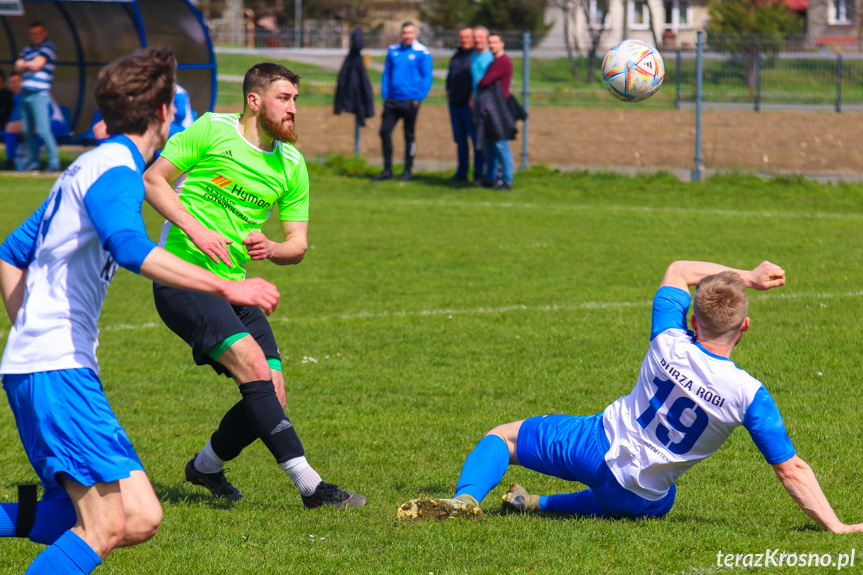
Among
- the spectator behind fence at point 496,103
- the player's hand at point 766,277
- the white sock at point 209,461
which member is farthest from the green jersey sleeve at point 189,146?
the spectator behind fence at point 496,103

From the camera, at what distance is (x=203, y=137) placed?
15.7 ft

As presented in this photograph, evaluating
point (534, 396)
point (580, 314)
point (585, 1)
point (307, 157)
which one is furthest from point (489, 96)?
point (585, 1)

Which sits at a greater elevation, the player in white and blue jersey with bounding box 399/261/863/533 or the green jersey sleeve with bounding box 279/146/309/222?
the green jersey sleeve with bounding box 279/146/309/222

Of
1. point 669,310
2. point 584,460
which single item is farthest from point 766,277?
point 584,460

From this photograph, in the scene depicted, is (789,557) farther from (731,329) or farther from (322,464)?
(322,464)

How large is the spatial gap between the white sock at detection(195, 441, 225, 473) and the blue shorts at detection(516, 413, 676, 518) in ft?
5.04

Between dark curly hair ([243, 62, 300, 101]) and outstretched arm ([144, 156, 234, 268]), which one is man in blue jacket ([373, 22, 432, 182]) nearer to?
dark curly hair ([243, 62, 300, 101])

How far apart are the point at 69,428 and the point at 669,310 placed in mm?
2457

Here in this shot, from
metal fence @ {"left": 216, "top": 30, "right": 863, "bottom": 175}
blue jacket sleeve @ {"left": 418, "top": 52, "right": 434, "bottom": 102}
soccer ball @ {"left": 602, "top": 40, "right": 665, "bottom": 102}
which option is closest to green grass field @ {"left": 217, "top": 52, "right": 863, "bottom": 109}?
metal fence @ {"left": 216, "top": 30, "right": 863, "bottom": 175}

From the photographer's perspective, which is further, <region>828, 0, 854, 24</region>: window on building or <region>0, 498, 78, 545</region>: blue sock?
<region>828, 0, 854, 24</region>: window on building

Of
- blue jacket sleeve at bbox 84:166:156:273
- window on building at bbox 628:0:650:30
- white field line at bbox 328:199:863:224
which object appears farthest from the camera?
window on building at bbox 628:0:650:30

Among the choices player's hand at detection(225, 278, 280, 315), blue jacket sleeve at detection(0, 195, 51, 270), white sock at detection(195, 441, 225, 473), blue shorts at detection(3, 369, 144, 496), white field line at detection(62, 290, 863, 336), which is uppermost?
blue jacket sleeve at detection(0, 195, 51, 270)

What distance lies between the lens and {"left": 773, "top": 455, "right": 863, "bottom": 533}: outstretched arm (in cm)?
385

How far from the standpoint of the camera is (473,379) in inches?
267
